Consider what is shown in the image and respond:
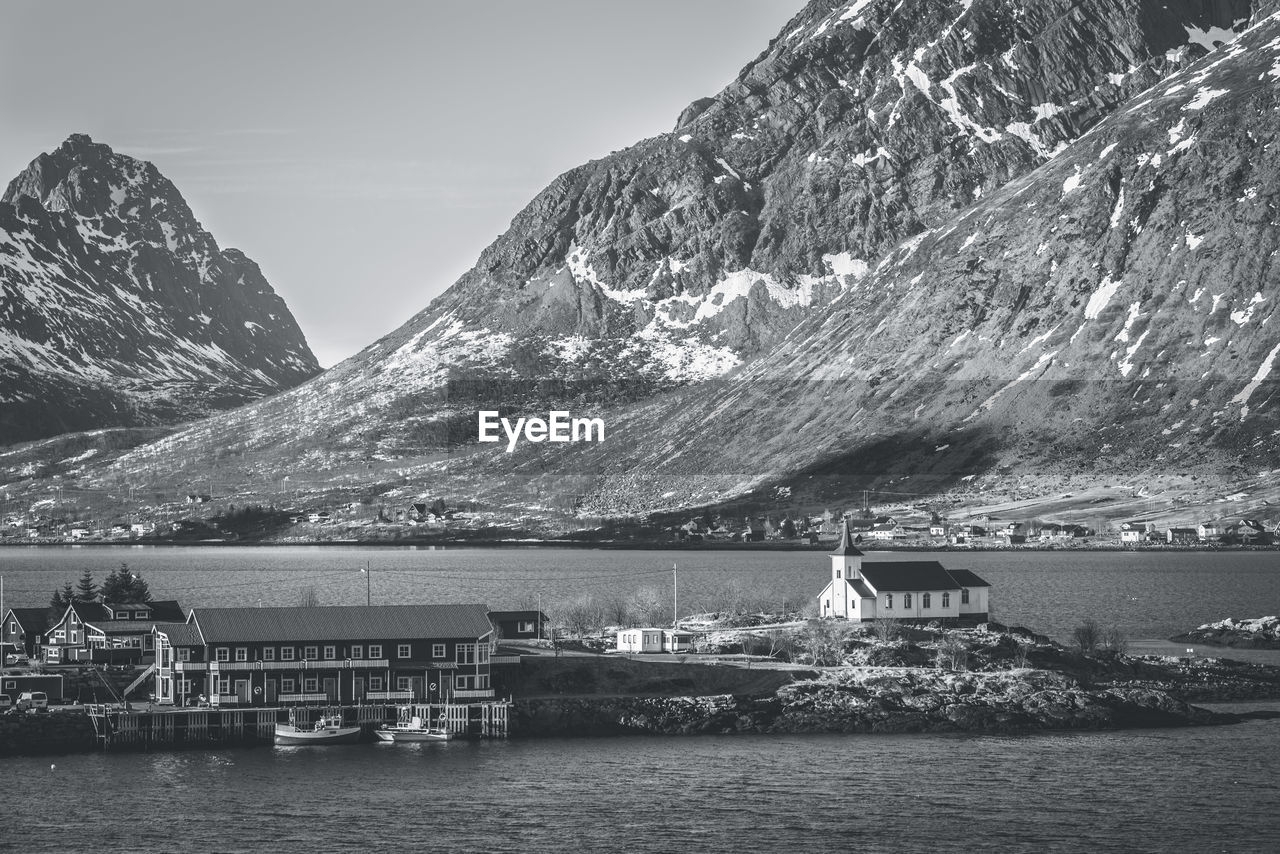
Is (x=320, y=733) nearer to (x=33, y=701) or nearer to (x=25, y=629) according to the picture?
(x=33, y=701)

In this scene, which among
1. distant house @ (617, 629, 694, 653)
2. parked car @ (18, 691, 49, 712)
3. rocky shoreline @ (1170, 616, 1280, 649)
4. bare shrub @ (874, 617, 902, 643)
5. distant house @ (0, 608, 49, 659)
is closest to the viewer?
parked car @ (18, 691, 49, 712)

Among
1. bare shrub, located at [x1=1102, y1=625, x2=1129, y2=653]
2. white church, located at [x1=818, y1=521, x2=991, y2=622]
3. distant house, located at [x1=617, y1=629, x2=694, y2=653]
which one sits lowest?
bare shrub, located at [x1=1102, y1=625, x2=1129, y2=653]

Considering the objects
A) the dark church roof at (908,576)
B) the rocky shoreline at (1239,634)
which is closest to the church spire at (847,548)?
the dark church roof at (908,576)

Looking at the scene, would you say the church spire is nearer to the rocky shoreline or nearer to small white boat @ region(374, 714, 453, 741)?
the rocky shoreline

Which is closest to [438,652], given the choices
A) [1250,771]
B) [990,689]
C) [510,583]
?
[990,689]

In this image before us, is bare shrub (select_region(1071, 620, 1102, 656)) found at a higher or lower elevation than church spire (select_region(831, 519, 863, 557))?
lower

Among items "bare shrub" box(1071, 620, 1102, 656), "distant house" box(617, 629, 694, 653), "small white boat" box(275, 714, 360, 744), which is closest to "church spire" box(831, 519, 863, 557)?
"distant house" box(617, 629, 694, 653)

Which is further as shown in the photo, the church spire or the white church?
the church spire

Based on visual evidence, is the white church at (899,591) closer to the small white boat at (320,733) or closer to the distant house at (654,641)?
the distant house at (654,641)
